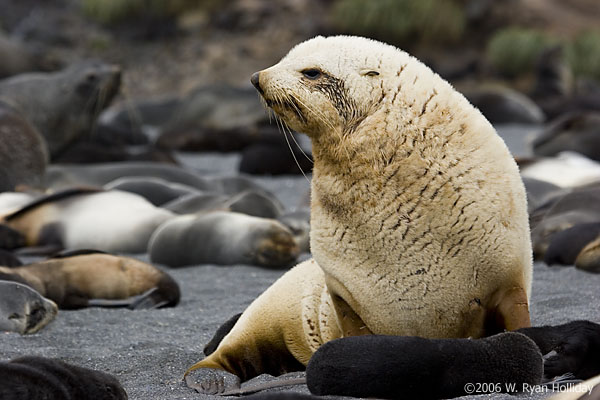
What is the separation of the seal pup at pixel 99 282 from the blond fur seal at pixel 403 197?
7.17ft

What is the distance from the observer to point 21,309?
4297 millimetres

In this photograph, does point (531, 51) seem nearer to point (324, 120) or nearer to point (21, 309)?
point (21, 309)

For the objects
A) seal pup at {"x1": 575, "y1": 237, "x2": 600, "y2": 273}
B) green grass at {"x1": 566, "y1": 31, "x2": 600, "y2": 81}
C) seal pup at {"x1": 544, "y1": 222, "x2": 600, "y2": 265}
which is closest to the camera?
seal pup at {"x1": 575, "y1": 237, "x2": 600, "y2": 273}

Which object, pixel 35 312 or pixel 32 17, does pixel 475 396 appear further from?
pixel 32 17

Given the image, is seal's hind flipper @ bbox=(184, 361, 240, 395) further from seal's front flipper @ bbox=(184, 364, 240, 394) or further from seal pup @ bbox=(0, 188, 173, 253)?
seal pup @ bbox=(0, 188, 173, 253)

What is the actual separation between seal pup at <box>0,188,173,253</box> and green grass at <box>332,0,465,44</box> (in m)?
16.5

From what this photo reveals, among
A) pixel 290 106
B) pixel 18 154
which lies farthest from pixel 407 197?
pixel 18 154

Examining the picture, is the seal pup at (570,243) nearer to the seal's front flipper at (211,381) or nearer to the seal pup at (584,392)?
the seal's front flipper at (211,381)

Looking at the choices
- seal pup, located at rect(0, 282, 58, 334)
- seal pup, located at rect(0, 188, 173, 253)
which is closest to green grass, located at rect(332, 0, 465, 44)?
seal pup, located at rect(0, 188, 173, 253)

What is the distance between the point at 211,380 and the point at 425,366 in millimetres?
880

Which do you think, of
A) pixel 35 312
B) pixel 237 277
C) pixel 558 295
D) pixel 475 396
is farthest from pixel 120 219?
pixel 475 396

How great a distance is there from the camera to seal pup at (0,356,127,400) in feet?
8.79

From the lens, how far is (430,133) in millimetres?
2957

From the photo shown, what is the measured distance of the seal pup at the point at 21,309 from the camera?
14.0 ft
